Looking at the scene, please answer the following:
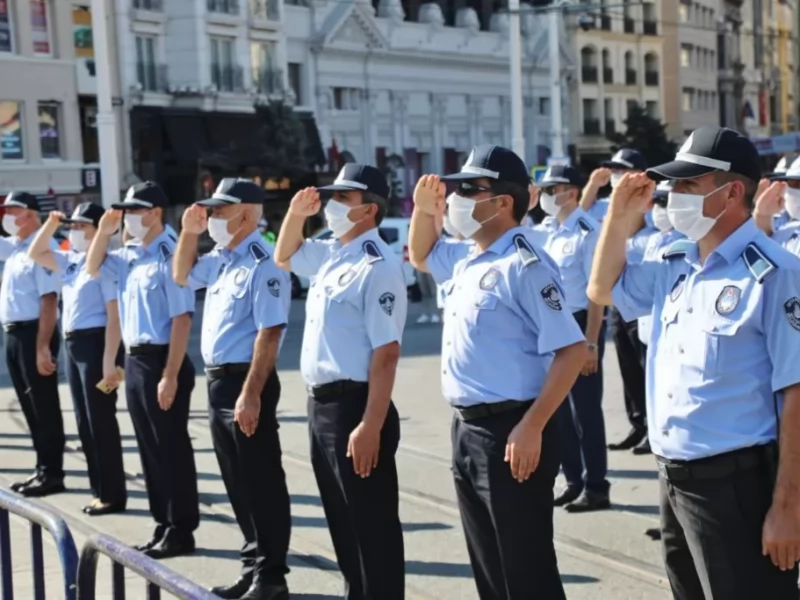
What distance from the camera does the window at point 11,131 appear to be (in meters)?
34.0

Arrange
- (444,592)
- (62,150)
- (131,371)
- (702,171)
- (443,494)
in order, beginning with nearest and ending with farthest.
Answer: (702,171), (444,592), (131,371), (443,494), (62,150)

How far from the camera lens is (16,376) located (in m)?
9.20

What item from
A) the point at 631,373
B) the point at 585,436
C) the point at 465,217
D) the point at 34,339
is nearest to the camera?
the point at 465,217

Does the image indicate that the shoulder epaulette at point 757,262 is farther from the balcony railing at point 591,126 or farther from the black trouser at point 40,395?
the balcony railing at point 591,126

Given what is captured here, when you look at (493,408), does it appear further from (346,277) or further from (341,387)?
(346,277)

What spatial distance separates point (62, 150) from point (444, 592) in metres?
31.5

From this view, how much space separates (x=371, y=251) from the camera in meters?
5.50

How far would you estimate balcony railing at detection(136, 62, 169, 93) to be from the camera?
3772 centimetres

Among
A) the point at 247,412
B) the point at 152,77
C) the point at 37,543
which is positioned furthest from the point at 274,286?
the point at 152,77

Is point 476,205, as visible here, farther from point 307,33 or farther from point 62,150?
point 307,33

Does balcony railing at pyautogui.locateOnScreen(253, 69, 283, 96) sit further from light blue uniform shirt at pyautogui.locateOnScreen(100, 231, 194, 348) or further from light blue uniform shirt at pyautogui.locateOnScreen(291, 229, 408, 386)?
light blue uniform shirt at pyautogui.locateOnScreen(291, 229, 408, 386)

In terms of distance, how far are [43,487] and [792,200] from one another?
5.52 metres

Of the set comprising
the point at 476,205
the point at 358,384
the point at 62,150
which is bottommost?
the point at 358,384

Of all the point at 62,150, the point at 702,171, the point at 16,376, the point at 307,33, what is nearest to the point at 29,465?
the point at 16,376
